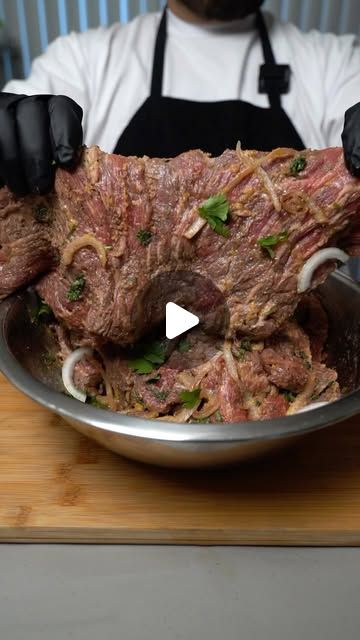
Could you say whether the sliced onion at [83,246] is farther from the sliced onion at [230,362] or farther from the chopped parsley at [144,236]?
the sliced onion at [230,362]

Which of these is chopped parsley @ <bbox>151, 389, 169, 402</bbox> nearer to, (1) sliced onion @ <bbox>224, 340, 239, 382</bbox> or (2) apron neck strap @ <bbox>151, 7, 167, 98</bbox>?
(1) sliced onion @ <bbox>224, 340, 239, 382</bbox>

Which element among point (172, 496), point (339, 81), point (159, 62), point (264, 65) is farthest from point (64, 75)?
point (172, 496)

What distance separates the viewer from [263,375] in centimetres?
138

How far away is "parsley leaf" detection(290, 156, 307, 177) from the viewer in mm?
1265

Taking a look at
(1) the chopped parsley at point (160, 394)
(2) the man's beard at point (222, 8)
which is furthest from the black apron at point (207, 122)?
(1) the chopped parsley at point (160, 394)

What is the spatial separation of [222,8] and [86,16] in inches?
61.9

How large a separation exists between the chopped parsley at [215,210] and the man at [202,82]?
122 centimetres

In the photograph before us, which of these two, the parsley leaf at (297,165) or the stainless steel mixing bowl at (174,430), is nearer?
the stainless steel mixing bowl at (174,430)

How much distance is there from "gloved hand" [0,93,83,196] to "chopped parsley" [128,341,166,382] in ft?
1.60

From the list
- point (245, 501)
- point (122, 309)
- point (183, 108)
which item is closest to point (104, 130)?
point (183, 108)

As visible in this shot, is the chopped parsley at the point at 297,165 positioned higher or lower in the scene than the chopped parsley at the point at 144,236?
higher

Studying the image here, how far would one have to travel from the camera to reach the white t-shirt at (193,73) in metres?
2.44

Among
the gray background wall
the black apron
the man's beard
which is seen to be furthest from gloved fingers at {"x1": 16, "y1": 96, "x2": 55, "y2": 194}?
the gray background wall

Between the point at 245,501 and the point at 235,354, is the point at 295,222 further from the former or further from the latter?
the point at 245,501
